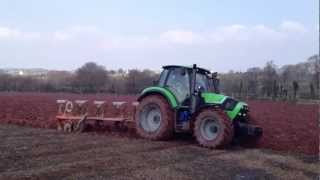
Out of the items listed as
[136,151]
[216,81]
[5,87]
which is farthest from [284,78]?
[136,151]

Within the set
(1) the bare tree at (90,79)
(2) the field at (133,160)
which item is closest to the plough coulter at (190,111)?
(2) the field at (133,160)

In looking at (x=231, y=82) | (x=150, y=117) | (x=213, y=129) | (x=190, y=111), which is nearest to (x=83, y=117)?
(x=150, y=117)

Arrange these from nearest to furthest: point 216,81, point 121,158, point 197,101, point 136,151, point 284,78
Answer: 1. point 121,158
2. point 136,151
3. point 197,101
4. point 216,81
5. point 284,78

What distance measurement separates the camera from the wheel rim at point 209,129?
1155 centimetres

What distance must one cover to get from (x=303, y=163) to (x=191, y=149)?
2.49 meters

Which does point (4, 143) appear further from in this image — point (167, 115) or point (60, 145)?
point (167, 115)

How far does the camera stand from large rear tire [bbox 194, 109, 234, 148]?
11164 millimetres

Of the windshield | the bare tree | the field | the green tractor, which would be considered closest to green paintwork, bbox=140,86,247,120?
the green tractor

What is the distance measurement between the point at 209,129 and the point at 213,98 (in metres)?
0.81

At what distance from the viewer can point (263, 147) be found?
1186 cm

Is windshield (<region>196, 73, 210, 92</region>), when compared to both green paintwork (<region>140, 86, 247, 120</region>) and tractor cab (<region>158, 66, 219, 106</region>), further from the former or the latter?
green paintwork (<region>140, 86, 247, 120</region>)

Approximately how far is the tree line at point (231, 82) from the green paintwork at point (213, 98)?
25056 millimetres

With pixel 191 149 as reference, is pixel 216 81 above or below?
above

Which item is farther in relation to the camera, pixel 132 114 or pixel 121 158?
pixel 132 114
